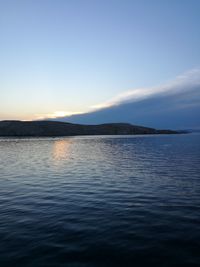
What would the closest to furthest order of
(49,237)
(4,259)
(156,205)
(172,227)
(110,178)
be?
(4,259)
(49,237)
(172,227)
(156,205)
(110,178)

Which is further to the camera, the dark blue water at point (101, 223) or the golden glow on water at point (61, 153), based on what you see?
the golden glow on water at point (61, 153)

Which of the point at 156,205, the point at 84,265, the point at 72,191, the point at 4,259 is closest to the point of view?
the point at 84,265

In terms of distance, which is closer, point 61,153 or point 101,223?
point 101,223

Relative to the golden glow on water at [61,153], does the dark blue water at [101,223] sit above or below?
below

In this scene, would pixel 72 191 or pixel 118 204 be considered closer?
pixel 118 204

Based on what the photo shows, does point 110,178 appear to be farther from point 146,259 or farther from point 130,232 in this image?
point 146,259

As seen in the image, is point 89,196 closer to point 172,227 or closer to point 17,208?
point 17,208

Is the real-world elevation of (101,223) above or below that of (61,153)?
below

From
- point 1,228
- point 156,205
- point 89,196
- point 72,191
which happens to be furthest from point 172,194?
point 1,228

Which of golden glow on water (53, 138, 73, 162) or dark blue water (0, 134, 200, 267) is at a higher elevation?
golden glow on water (53, 138, 73, 162)

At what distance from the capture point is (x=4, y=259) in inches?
580

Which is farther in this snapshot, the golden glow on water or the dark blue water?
the golden glow on water

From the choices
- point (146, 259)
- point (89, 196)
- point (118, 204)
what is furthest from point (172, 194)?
point (146, 259)

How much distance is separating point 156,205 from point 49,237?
10896 millimetres
